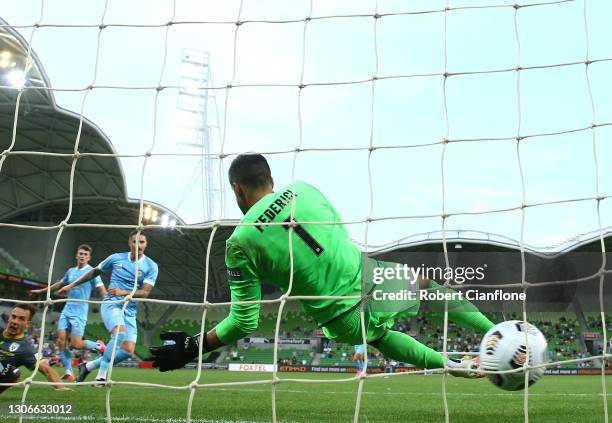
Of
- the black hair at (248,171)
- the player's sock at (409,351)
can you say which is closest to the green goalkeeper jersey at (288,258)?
the black hair at (248,171)

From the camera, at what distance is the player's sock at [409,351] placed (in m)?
3.71

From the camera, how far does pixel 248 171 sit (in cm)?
357

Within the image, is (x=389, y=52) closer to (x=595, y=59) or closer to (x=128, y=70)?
(x=595, y=59)

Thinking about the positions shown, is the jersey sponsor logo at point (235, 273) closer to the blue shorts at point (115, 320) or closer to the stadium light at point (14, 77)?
the blue shorts at point (115, 320)

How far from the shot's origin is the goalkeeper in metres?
3.38

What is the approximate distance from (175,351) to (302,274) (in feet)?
2.65

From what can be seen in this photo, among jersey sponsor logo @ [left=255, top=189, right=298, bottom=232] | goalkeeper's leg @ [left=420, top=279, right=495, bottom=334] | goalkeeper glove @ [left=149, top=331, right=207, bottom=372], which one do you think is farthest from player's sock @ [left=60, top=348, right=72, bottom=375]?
goalkeeper's leg @ [left=420, top=279, right=495, bottom=334]

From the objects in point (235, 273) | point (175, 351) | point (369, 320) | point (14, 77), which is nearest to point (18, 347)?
point (175, 351)

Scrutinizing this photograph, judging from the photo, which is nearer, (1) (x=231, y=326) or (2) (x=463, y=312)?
(1) (x=231, y=326)

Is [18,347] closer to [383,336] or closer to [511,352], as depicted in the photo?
[383,336]

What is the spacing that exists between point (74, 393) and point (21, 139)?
1884cm

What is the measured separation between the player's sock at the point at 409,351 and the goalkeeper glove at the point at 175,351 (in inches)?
45.9

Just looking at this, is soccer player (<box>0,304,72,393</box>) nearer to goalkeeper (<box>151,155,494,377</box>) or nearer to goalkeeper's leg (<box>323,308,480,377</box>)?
goalkeeper (<box>151,155,494,377</box>)

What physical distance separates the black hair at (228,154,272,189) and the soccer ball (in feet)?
4.95
